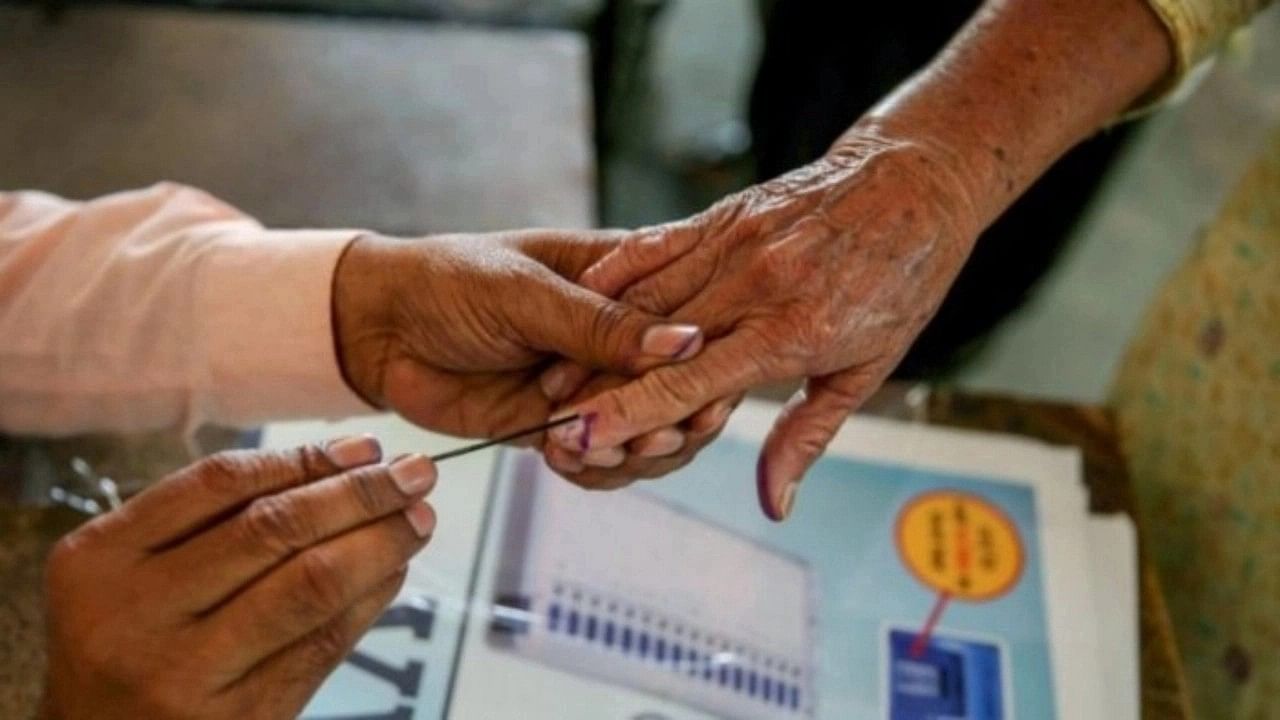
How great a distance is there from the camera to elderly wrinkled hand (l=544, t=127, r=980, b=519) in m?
0.65

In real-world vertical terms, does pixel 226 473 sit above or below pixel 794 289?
below

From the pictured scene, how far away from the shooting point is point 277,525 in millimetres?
543

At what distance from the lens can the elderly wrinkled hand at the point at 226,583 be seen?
0.53 metres

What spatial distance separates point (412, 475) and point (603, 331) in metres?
0.13

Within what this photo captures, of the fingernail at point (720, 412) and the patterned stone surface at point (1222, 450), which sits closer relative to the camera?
the fingernail at point (720, 412)

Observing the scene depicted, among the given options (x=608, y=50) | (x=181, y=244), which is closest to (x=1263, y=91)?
(x=608, y=50)

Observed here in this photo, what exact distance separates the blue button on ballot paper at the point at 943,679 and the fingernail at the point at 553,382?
219 millimetres

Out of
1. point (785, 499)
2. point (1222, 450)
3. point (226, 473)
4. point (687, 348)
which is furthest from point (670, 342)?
point (1222, 450)

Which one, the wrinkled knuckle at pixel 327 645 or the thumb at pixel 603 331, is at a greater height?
the thumb at pixel 603 331

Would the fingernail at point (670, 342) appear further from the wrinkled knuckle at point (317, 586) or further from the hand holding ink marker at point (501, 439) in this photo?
the wrinkled knuckle at point (317, 586)

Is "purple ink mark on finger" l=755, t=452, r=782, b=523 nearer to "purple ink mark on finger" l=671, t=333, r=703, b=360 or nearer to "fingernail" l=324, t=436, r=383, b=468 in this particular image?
"purple ink mark on finger" l=671, t=333, r=703, b=360

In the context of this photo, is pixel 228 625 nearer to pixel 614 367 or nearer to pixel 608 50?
pixel 614 367

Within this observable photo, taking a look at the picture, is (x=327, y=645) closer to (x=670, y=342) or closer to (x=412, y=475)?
(x=412, y=475)

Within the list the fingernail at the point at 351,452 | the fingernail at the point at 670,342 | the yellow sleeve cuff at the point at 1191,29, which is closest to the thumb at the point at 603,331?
the fingernail at the point at 670,342
